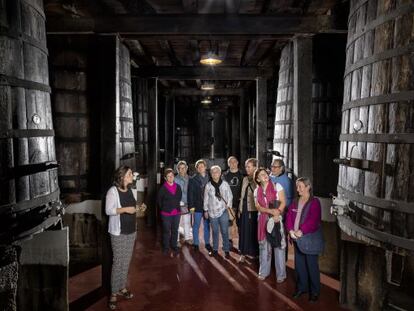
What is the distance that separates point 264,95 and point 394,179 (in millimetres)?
7665

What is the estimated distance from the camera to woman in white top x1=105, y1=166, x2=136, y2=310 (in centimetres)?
475

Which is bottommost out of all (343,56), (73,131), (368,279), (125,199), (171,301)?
(171,301)

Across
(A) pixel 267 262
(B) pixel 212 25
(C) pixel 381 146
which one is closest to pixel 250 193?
(A) pixel 267 262

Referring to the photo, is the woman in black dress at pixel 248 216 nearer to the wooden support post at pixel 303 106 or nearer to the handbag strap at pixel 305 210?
the wooden support post at pixel 303 106

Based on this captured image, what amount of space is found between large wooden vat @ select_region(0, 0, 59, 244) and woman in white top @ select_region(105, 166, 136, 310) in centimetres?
110

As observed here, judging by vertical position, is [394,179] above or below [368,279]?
above

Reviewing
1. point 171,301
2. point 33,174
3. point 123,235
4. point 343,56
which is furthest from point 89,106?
point 343,56

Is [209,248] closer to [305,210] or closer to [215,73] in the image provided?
[305,210]

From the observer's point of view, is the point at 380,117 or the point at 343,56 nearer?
the point at 380,117

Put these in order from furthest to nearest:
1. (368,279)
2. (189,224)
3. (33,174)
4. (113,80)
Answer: (189,224) → (113,80) → (368,279) → (33,174)

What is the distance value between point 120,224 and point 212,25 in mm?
3183

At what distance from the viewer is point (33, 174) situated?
11.1 ft

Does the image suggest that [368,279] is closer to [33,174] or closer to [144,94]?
[33,174]

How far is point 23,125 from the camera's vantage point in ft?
10.6
